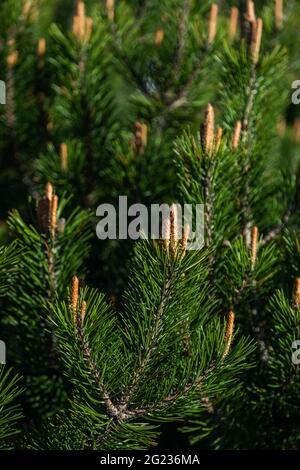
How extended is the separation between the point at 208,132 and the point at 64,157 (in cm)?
30

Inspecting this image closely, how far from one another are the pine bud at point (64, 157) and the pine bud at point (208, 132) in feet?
0.94

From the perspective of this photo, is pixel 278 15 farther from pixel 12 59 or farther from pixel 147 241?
pixel 147 241

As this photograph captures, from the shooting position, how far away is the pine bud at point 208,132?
0.85 metres

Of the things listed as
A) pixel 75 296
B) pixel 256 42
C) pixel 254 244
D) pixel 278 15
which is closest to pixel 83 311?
pixel 75 296

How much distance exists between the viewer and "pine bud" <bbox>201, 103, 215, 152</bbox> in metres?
0.85

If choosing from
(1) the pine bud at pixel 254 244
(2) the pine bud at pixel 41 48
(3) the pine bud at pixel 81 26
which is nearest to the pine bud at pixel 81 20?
(3) the pine bud at pixel 81 26

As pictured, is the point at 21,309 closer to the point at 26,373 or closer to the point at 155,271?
the point at 26,373

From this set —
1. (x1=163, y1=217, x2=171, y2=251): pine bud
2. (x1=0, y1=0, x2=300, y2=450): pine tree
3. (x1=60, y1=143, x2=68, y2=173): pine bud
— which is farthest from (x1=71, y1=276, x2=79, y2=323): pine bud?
(x1=60, y1=143, x2=68, y2=173): pine bud

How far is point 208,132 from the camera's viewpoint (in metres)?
0.85

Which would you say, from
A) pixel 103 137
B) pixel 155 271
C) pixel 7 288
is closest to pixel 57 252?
pixel 7 288

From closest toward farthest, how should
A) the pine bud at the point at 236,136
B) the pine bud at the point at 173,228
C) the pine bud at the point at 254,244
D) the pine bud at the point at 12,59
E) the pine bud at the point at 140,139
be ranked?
the pine bud at the point at 173,228
the pine bud at the point at 254,244
the pine bud at the point at 236,136
the pine bud at the point at 140,139
the pine bud at the point at 12,59

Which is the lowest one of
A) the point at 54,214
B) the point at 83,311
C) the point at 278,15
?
the point at 83,311

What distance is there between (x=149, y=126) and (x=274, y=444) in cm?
59

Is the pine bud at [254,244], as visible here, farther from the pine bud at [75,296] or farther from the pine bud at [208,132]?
the pine bud at [75,296]
